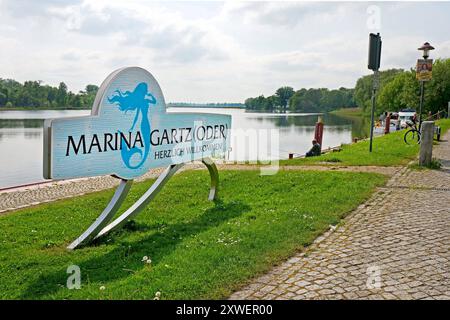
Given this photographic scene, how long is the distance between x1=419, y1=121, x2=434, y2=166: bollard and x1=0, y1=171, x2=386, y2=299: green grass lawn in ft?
9.45

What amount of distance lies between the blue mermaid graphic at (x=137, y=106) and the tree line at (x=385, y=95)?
5530 cm

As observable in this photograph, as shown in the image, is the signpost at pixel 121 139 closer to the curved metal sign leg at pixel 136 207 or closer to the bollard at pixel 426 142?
the curved metal sign leg at pixel 136 207

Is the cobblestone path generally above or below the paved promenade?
below

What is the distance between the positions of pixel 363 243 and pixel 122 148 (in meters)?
3.70

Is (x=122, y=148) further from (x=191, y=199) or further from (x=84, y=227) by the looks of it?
(x=191, y=199)

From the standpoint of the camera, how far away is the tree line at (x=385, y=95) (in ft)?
180

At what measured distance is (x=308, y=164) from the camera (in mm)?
13961

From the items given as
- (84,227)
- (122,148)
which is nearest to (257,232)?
(122,148)

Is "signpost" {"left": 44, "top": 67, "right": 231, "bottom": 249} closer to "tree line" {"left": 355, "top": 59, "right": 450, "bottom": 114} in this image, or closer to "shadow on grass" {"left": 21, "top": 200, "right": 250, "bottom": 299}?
"shadow on grass" {"left": 21, "top": 200, "right": 250, "bottom": 299}

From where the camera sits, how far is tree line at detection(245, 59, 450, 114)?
180 feet

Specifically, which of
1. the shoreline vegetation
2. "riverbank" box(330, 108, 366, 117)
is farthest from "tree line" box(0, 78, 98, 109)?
"riverbank" box(330, 108, 366, 117)

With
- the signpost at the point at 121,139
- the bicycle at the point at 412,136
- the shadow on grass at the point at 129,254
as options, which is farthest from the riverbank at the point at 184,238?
the bicycle at the point at 412,136

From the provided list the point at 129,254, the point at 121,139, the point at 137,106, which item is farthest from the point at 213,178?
the point at 129,254

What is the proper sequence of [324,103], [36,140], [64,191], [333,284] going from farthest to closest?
[324,103] → [36,140] → [64,191] → [333,284]
